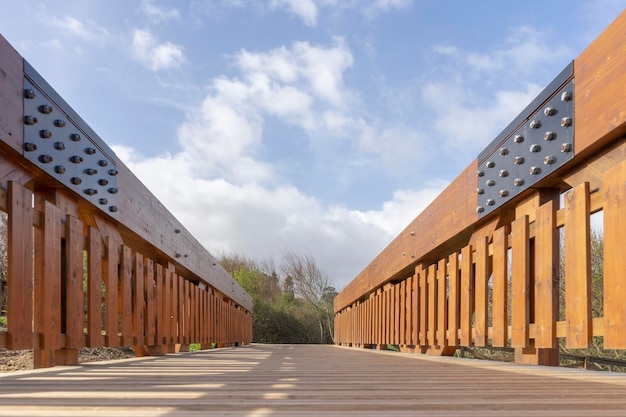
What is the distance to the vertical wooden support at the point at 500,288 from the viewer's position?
4223mm

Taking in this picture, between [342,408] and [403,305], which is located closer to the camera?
[342,408]

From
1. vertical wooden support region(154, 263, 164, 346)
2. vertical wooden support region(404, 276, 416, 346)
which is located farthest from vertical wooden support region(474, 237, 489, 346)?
vertical wooden support region(154, 263, 164, 346)

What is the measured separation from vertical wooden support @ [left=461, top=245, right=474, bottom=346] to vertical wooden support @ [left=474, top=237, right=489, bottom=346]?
27 cm

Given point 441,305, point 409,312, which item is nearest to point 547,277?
point 441,305

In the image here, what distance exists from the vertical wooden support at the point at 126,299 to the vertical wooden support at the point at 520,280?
3.12 m

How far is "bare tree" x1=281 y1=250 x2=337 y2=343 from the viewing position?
98.8 feet

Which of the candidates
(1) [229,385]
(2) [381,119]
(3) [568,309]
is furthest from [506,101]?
(2) [381,119]

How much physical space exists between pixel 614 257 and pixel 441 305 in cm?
332

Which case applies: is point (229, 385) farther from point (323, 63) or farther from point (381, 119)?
point (381, 119)

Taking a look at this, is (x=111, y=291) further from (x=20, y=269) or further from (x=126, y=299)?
(x=20, y=269)

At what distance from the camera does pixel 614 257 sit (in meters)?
2.79

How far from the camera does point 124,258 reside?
17.7ft

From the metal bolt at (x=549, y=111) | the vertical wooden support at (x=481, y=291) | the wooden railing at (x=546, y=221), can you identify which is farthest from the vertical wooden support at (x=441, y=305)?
the metal bolt at (x=549, y=111)

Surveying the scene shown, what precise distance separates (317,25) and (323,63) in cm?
279
